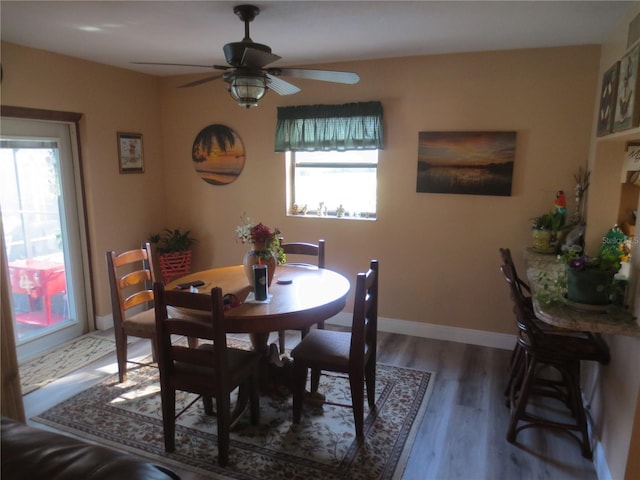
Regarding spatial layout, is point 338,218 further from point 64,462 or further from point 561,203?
point 64,462

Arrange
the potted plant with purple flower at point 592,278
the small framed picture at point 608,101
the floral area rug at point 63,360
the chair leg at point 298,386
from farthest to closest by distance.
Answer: the floral area rug at point 63,360 < the chair leg at point 298,386 < the small framed picture at point 608,101 < the potted plant with purple flower at point 592,278

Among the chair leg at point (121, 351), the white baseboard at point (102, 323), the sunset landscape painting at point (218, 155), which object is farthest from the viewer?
the sunset landscape painting at point (218, 155)

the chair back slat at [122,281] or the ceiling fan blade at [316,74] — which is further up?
the ceiling fan blade at [316,74]

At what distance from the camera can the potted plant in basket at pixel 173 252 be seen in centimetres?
440

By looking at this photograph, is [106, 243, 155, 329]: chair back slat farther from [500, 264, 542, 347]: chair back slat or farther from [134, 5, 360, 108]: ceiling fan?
[500, 264, 542, 347]: chair back slat

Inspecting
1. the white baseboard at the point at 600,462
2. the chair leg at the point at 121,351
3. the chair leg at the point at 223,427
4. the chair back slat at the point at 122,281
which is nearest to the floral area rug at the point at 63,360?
the chair leg at the point at 121,351

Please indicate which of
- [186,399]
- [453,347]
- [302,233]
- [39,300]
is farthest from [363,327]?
[39,300]

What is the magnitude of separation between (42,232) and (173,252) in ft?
3.80

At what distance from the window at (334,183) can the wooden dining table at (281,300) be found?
1.05 metres

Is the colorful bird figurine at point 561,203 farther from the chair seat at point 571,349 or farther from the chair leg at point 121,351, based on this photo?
the chair leg at point 121,351

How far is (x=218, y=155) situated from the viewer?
14.6 feet

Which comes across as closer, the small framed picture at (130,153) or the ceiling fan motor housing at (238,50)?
the ceiling fan motor housing at (238,50)

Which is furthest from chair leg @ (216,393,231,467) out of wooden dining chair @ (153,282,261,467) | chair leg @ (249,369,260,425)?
chair leg @ (249,369,260,425)

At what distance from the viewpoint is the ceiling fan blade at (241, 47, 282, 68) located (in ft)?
6.79
